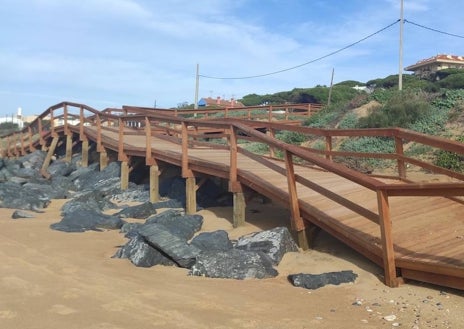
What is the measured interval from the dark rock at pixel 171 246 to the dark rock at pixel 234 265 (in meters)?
0.20

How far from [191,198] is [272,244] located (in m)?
3.45

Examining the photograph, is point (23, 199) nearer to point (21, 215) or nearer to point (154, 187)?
point (21, 215)

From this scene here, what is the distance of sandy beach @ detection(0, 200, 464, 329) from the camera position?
12.6 feet

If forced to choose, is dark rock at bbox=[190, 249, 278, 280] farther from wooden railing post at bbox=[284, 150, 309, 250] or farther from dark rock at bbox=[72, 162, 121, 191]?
dark rock at bbox=[72, 162, 121, 191]

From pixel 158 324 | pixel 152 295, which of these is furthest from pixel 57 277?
pixel 158 324

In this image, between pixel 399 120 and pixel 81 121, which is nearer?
pixel 399 120

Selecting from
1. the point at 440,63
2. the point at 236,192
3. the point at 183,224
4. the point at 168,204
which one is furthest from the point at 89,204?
the point at 440,63

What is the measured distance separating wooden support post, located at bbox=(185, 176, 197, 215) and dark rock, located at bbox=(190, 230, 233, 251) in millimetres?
2286

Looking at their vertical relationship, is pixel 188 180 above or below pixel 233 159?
below

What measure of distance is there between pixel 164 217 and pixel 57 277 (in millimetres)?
3302

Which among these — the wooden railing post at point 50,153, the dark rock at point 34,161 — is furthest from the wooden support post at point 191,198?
the dark rock at point 34,161

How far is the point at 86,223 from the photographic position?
8445 millimetres

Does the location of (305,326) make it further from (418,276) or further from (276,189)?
(276,189)

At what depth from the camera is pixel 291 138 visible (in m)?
18.6
